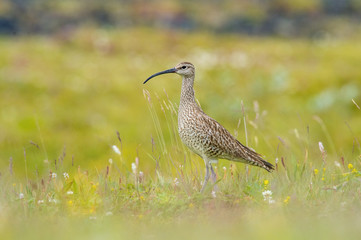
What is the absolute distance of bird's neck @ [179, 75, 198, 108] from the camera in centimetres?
864

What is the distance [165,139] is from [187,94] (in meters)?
10.8

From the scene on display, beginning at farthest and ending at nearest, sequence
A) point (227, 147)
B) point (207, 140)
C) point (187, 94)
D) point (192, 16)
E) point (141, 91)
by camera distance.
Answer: point (192, 16) < point (141, 91) < point (187, 94) < point (227, 147) < point (207, 140)

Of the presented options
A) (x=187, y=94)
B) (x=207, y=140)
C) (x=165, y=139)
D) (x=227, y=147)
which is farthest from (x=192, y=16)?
(x=207, y=140)

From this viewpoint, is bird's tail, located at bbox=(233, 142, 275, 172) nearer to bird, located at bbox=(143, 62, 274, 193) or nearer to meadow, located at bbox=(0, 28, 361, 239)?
bird, located at bbox=(143, 62, 274, 193)

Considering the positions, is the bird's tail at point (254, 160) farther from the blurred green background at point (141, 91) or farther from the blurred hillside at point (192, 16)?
the blurred hillside at point (192, 16)

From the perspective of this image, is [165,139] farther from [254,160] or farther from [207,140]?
[207,140]

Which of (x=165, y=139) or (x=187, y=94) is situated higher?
(x=187, y=94)

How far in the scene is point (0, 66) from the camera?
25.2 m

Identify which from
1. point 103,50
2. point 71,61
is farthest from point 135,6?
point 71,61

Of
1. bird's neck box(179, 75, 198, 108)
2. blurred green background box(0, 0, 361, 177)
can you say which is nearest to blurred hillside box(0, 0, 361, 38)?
blurred green background box(0, 0, 361, 177)

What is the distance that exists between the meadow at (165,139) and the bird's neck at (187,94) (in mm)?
461

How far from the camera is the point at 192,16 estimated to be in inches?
1900

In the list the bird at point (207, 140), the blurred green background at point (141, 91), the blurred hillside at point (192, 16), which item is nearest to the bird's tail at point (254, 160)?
the bird at point (207, 140)

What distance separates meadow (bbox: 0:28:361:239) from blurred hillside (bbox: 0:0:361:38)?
4547mm
